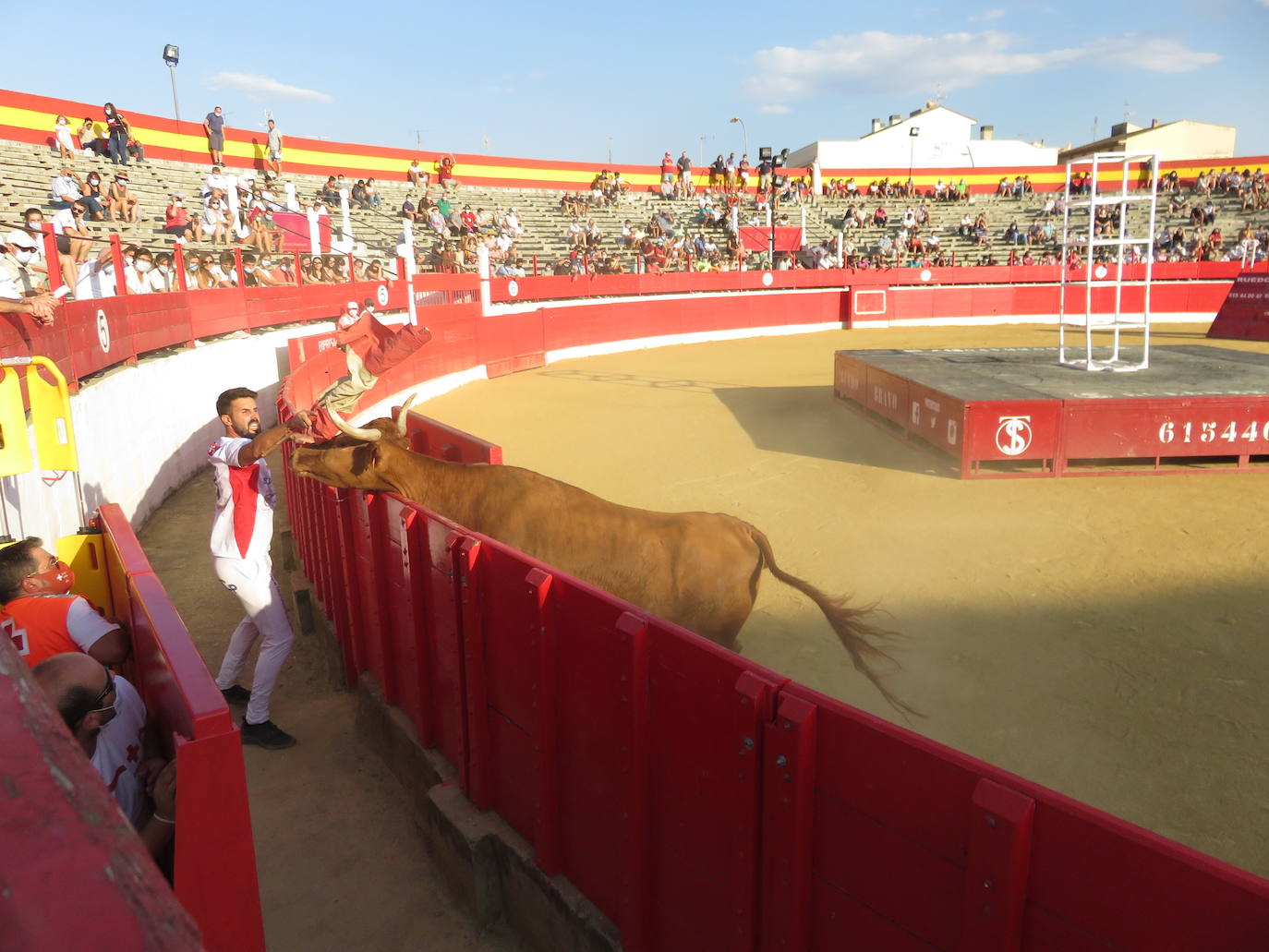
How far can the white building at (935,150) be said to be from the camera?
5531 centimetres

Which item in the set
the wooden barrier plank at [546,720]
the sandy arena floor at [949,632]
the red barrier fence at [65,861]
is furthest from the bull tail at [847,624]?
the red barrier fence at [65,861]

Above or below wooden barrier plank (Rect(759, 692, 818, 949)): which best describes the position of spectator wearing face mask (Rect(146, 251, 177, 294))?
above

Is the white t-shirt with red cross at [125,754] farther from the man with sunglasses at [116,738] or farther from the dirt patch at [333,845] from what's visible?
the dirt patch at [333,845]

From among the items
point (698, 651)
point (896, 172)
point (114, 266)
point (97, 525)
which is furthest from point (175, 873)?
point (896, 172)

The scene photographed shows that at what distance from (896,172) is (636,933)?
44459 mm

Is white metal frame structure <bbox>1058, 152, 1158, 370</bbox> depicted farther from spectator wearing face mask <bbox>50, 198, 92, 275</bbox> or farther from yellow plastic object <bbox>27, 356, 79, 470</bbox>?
spectator wearing face mask <bbox>50, 198, 92, 275</bbox>

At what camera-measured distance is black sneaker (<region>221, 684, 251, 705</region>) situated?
5.00 meters

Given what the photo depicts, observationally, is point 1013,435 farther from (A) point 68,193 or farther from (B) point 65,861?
(A) point 68,193

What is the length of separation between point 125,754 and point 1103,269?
32.3 m

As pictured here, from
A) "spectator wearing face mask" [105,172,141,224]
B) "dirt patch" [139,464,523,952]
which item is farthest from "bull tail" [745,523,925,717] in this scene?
"spectator wearing face mask" [105,172,141,224]

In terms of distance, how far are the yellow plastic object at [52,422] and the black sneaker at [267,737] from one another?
63.3 inches

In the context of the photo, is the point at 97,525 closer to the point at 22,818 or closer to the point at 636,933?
the point at 636,933

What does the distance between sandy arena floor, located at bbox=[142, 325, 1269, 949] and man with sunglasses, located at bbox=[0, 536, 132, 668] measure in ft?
4.31

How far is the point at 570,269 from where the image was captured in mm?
25672
